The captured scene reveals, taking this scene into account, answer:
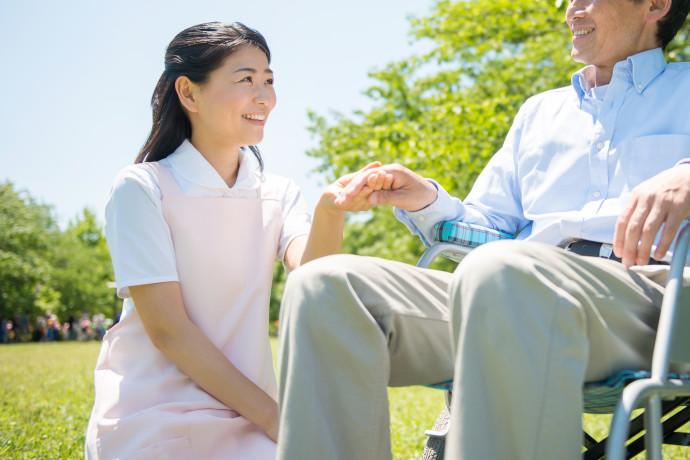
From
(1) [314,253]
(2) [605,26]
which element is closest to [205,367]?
(1) [314,253]

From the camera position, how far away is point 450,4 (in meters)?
15.4

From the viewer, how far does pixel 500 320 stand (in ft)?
4.66

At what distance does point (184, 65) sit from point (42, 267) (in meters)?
47.6

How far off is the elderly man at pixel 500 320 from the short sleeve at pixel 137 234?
26.8 inches

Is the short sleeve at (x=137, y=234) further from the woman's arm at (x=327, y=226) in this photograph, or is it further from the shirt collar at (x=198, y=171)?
the woman's arm at (x=327, y=226)

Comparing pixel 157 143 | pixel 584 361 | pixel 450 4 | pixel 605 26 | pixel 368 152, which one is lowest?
pixel 368 152

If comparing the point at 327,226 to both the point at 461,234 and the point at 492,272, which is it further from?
the point at 492,272

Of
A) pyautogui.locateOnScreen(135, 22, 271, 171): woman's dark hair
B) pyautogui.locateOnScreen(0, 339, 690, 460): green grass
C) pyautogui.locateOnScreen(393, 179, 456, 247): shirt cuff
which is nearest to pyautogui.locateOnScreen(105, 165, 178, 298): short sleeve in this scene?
pyautogui.locateOnScreen(135, 22, 271, 171): woman's dark hair

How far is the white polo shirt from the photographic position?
7.86 ft

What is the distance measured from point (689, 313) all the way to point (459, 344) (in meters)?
0.58

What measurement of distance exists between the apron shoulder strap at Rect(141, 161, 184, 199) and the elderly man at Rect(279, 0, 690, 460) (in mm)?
715

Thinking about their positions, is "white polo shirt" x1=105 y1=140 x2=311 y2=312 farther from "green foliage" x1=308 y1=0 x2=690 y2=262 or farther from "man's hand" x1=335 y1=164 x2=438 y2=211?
"green foliage" x1=308 y1=0 x2=690 y2=262

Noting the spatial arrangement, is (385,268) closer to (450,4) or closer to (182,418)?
(182,418)

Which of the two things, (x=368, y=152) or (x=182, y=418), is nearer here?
(x=182, y=418)
